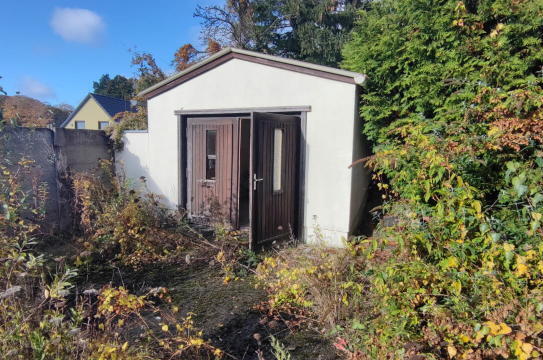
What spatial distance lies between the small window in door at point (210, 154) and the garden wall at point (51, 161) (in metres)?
2.53

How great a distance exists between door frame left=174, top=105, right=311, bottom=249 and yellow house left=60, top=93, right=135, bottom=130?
2022 centimetres

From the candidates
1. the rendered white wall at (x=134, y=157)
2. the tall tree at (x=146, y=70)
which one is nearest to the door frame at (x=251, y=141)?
the rendered white wall at (x=134, y=157)

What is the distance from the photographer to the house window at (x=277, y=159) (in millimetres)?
5379

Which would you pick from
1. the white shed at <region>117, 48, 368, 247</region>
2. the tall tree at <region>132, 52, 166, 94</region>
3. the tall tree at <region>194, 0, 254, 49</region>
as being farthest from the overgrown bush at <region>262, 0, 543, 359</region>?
the tall tree at <region>194, 0, 254, 49</region>

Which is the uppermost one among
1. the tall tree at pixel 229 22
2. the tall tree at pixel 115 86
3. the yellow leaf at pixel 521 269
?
the tall tree at pixel 115 86

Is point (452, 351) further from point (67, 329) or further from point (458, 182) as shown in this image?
point (67, 329)

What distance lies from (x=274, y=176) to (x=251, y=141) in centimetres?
86

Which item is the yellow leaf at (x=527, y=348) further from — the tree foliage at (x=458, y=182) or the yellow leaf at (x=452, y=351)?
the yellow leaf at (x=452, y=351)

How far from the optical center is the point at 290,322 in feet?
10.5

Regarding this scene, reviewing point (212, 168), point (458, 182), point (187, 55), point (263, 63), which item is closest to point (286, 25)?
point (187, 55)

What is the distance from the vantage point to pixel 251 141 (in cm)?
486

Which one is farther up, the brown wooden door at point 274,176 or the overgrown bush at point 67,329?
the brown wooden door at point 274,176

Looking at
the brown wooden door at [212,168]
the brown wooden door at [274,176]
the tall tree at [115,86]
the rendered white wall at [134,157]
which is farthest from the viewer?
the tall tree at [115,86]

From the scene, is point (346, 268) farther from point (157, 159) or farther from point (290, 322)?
point (157, 159)
